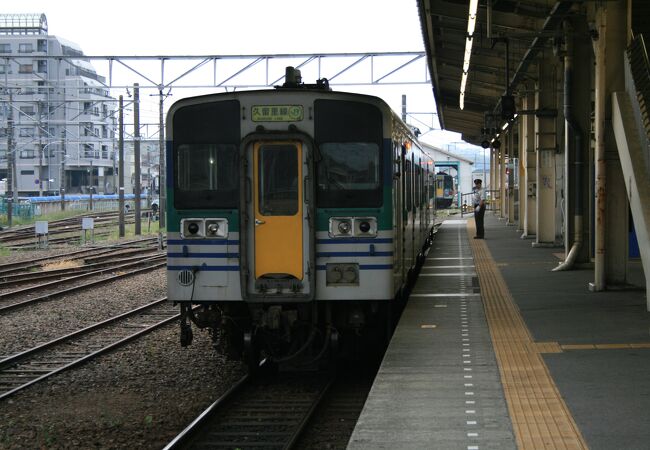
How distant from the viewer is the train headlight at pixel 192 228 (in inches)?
330

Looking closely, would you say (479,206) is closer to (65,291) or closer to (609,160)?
(609,160)

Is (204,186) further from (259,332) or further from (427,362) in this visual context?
(427,362)

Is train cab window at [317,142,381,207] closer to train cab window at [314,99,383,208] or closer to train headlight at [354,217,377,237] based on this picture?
train cab window at [314,99,383,208]

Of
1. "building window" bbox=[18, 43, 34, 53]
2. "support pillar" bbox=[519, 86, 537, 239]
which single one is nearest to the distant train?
"support pillar" bbox=[519, 86, 537, 239]

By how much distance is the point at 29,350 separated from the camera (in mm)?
10406

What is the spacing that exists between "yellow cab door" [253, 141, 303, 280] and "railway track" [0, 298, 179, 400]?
272 centimetres

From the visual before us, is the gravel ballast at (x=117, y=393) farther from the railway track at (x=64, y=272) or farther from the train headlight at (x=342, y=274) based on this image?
the railway track at (x=64, y=272)

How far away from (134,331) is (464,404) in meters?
7.17

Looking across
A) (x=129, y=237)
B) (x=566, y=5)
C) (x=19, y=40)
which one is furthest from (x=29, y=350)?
(x=19, y=40)

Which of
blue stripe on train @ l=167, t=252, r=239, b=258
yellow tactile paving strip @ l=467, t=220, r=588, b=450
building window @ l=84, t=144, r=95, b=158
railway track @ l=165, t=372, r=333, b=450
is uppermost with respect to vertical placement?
building window @ l=84, t=144, r=95, b=158

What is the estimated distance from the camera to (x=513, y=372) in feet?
22.7

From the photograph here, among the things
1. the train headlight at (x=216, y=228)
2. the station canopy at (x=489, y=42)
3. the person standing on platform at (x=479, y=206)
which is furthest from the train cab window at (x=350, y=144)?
the person standing on platform at (x=479, y=206)

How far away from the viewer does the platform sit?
526 centimetres

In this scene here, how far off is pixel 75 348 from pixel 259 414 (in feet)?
13.6
